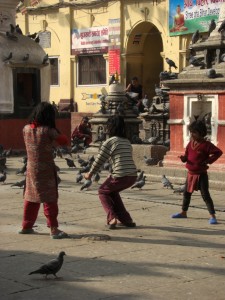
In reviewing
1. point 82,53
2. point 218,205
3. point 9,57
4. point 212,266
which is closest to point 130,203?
point 218,205

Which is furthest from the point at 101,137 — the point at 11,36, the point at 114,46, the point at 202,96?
the point at 114,46

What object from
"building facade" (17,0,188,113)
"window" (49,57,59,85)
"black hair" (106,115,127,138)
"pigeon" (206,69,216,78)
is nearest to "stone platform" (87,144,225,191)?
"pigeon" (206,69,216,78)

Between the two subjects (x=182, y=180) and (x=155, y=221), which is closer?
(x=155, y=221)

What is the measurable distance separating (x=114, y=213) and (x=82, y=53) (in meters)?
23.0

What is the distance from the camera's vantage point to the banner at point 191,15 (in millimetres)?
24906

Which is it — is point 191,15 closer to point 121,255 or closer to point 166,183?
point 166,183

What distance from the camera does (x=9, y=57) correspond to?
19.1m

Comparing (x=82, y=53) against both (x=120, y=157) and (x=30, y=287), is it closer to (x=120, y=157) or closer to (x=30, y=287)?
(x=120, y=157)

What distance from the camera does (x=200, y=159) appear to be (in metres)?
8.88

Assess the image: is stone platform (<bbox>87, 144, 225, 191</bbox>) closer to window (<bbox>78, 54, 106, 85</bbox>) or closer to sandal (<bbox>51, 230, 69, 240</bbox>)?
sandal (<bbox>51, 230, 69, 240</bbox>)

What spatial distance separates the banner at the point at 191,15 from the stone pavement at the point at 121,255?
15.4 m

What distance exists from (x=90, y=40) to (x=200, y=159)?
22294mm

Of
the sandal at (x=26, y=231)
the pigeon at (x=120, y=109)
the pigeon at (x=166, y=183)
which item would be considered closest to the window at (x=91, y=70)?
the pigeon at (x=120, y=109)

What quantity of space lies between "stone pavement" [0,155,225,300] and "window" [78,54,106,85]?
19875 mm
